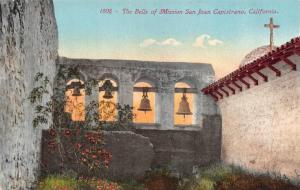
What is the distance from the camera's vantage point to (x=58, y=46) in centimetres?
1622

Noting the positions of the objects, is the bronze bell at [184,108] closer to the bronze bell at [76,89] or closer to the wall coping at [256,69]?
the wall coping at [256,69]

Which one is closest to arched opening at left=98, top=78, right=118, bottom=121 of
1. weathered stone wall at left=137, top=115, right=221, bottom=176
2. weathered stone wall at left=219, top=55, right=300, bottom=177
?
weathered stone wall at left=137, top=115, right=221, bottom=176

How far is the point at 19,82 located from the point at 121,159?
6332mm

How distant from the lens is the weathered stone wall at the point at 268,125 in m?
10.2

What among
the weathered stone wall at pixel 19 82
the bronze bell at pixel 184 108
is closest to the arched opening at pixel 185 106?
the bronze bell at pixel 184 108

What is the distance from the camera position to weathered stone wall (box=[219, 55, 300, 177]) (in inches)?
400

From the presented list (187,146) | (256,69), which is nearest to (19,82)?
(256,69)

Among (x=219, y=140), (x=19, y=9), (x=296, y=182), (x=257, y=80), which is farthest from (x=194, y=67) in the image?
(x=19, y=9)

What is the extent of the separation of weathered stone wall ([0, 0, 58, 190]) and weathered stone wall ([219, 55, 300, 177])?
5.34 m

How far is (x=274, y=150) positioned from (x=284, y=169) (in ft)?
2.62

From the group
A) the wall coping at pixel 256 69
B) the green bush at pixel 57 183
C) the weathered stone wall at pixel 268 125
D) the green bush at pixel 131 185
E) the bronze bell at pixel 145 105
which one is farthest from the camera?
the bronze bell at pixel 145 105

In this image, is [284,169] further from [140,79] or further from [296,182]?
[140,79]

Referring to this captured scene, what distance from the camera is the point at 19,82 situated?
8578 millimetres

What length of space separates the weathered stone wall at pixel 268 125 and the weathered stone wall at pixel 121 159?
109 inches
